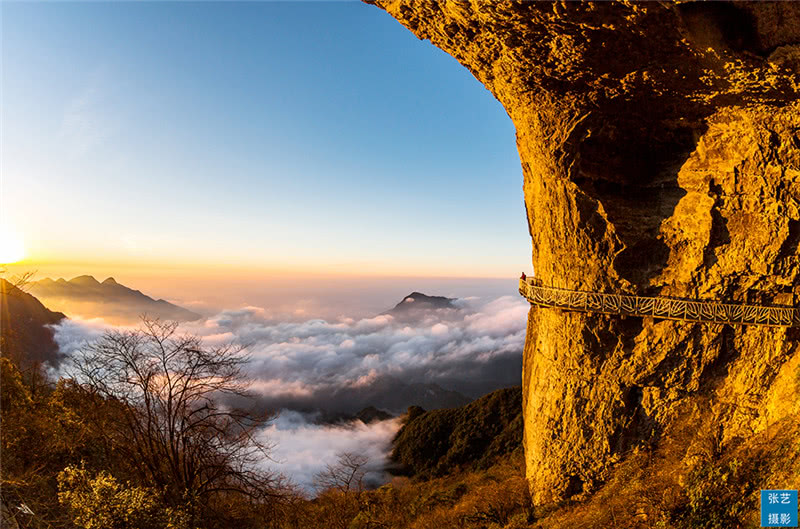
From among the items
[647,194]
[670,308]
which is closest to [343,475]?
[670,308]

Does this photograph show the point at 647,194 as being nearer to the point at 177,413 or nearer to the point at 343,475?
the point at 177,413

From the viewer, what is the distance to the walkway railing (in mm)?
10734

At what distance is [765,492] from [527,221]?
34.7ft

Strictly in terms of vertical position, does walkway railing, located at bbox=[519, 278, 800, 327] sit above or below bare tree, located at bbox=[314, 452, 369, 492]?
above

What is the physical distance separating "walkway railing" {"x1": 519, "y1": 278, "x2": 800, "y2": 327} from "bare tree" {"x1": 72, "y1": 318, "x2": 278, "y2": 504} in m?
11.2

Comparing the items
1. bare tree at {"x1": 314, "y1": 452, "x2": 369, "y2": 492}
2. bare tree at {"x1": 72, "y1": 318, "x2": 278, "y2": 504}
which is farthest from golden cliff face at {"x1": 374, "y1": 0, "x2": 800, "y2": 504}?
bare tree at {"x1": 72, "y1": 318, "x2": 278, "y2": 504}

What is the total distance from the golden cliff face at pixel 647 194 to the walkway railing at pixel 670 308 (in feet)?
1.17

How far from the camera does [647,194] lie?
12172 millimetres

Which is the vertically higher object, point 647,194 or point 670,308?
point 647,194

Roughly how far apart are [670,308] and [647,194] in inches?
143

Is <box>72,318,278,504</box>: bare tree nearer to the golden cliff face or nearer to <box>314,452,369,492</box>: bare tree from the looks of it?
<box>314,452,369,492</box>: bare tree

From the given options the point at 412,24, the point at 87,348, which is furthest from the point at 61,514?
the point at 412,24

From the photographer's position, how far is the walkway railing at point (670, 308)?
423 inches

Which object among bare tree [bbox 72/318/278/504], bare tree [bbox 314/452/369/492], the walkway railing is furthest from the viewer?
bare tree [bbox 314/452/369/492]
